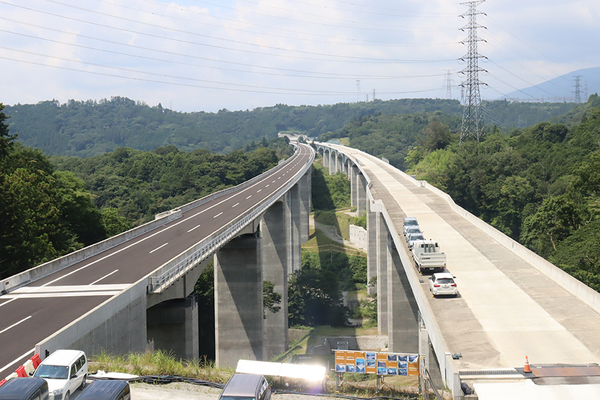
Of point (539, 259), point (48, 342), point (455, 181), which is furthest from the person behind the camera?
point (455, 181)

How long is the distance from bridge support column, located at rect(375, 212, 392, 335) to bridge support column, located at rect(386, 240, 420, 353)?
6.82 metres

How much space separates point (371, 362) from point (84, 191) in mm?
73410

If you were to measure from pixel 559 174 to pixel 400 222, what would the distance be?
54424 mm

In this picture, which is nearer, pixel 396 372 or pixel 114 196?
pixel 396 372

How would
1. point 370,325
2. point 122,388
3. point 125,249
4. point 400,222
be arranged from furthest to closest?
point 370,325, point 400,222, point 125,249, point 122,388

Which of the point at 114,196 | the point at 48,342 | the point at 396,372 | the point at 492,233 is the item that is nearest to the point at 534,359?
the point at 396,372

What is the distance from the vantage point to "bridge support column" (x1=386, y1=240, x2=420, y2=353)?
55.1m

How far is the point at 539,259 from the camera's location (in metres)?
32.4

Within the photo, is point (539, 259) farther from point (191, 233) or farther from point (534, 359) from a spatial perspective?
point (191, 233)

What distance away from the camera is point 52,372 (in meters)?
16.3

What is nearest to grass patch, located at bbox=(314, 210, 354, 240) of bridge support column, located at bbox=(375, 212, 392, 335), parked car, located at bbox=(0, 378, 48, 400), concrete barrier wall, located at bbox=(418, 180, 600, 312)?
bridge support column, located at bbox=(375, 212, 392, 335)

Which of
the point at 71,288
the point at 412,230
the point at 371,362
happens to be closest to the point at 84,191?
the point at 412,230

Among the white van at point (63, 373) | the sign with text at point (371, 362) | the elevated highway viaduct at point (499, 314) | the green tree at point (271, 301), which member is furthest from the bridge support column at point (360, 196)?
the white van at point (63, 373)

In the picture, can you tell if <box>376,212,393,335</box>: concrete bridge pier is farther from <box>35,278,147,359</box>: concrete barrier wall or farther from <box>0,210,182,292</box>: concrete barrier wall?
<box>35,278,147,359</box>: concrete barrier wall
